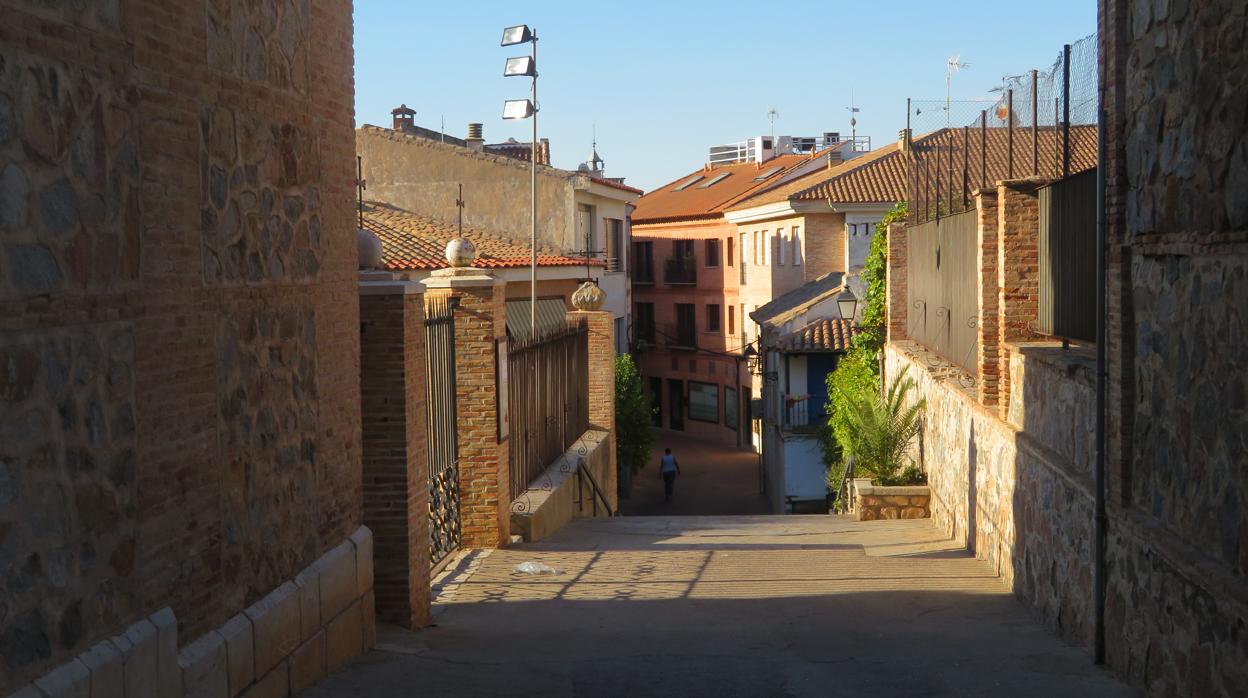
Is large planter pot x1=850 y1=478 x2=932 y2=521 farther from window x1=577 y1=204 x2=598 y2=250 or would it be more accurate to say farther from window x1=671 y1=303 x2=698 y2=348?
window x1=671 y1=303 x2=698 y2=348

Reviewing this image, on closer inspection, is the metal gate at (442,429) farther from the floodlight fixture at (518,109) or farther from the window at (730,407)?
the window at (730,407)

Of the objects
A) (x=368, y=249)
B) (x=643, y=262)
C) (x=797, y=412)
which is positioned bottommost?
(x=797, y=412)

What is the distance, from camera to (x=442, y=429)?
1116 cm

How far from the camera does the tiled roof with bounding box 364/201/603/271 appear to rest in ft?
72.1

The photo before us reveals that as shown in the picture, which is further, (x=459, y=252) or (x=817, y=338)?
(x=817, y=338)

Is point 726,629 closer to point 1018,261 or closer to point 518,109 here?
point 1018,261

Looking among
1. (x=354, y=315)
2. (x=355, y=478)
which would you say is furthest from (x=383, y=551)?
(x=354, y=315)

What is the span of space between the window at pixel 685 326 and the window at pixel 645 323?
1598mm

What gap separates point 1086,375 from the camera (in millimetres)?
8180

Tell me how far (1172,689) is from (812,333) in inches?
985

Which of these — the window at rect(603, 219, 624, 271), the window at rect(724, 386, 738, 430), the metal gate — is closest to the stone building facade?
the metal gate

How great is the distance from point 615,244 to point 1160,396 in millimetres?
Result: 33293

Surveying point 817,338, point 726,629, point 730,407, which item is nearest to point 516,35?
point 726,629

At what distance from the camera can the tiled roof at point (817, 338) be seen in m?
30.5
